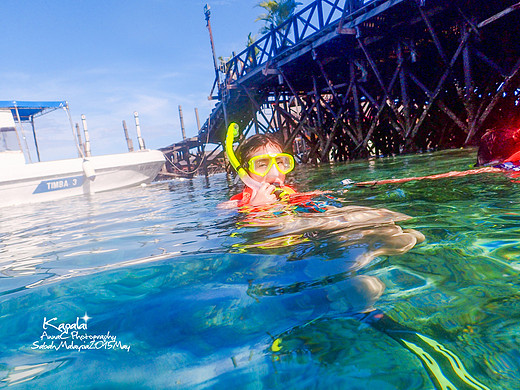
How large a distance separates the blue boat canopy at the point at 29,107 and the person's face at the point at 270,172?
36.9ft

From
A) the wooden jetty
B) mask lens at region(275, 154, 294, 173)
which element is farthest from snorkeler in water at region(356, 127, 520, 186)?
the wooden jetty

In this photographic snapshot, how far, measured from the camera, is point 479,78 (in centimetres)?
1062

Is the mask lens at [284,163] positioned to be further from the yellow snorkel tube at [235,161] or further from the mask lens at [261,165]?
the yellow snorkel tube at [235,161]

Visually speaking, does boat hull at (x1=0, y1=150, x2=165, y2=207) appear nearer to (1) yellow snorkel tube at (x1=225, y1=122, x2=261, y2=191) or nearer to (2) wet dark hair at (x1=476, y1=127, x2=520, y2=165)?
(1) yellow snorkel tube at (x1=225, y1=122, x2=261, y2=191)

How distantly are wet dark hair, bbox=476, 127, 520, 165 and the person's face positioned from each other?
277cm

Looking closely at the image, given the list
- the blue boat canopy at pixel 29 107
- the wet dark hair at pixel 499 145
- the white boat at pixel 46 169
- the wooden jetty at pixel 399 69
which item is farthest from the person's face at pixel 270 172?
A: the blue boat canopy at pixel 29 107

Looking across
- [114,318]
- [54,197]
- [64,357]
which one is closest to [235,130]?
[114,318]

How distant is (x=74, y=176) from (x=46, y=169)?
2.77 feet

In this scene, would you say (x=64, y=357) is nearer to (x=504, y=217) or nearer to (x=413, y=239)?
(x=413, y=239)

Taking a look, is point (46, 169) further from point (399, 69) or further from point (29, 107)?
point (399, 69)

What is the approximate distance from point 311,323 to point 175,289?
62cm

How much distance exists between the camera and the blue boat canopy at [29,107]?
34.8 feet

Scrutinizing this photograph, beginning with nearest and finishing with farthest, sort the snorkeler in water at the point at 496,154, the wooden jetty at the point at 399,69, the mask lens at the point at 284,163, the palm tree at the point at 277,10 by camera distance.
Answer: the mask lens at the point at 284,163 → the snorkeler in water at the point at 496,154 → the wooden jetty at the point at 399,69 → the palm tree at the point at 277,10

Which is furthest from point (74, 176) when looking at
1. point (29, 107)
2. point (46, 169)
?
point (29, 107)
